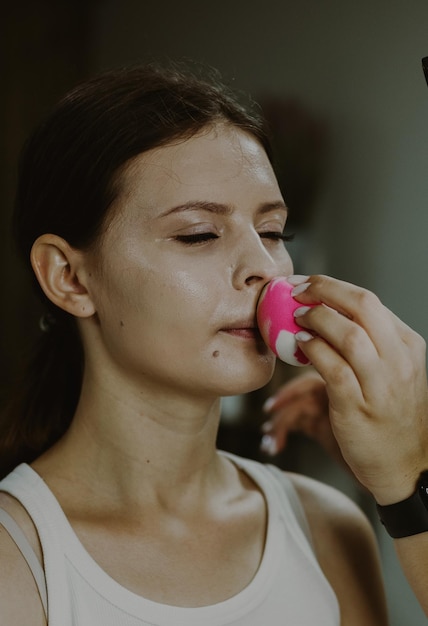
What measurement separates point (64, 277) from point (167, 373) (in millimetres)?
214

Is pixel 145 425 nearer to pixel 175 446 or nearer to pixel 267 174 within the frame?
pixel 175 446

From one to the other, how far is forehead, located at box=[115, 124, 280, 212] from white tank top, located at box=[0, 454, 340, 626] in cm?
Result: 40

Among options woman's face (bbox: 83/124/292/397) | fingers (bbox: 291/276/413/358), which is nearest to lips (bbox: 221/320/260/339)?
woman's face (bbox: 83/124/292/397)

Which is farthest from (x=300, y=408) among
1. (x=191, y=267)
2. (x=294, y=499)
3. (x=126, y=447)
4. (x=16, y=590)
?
(x=16, y=590)

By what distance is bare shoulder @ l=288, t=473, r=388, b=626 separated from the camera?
3.85 feet

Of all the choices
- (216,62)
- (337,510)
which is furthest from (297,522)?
(216,62)

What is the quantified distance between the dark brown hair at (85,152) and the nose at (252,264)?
17 centimetres

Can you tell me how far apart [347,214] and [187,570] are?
2.28 feet

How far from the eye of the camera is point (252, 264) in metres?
1.01

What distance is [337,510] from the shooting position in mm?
1273

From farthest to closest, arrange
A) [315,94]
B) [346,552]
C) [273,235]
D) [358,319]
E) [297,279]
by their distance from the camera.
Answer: [315,94] → [346,552] → [273,235] → [297,279] → [358,319]

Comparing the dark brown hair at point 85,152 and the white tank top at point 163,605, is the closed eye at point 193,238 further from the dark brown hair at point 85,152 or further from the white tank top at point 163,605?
the white tank top at point 163,605

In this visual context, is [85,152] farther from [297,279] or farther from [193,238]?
[297,279]

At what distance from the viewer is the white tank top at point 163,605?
0.97 m
